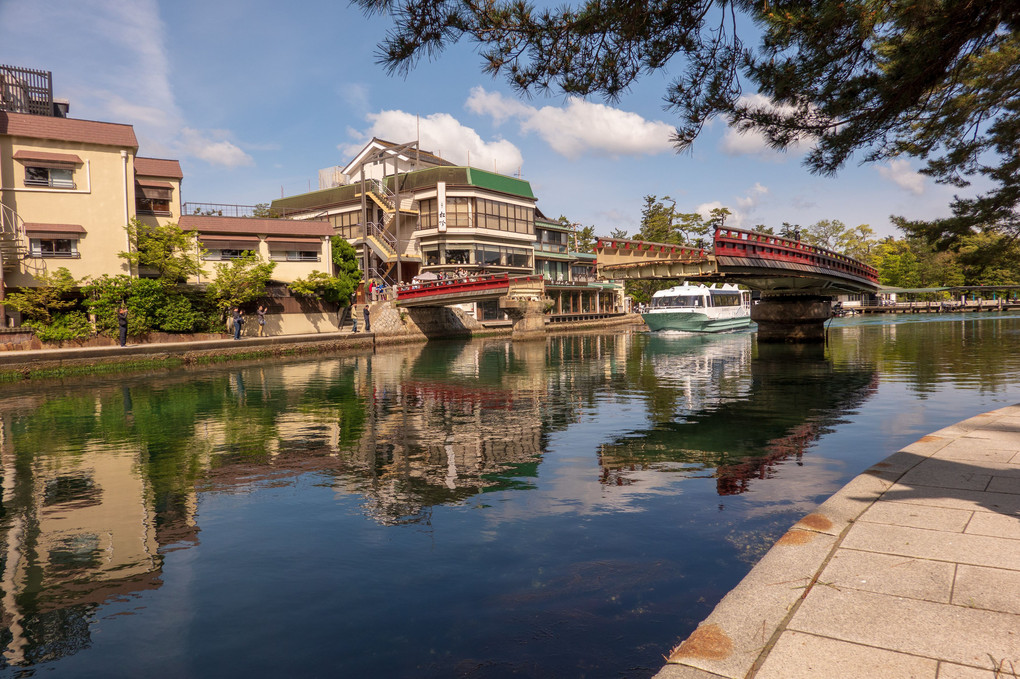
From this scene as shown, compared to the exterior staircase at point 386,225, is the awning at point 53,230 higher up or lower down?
lower down

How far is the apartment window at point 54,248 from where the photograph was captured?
3092cm

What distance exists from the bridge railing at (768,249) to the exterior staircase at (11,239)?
32.1 meters

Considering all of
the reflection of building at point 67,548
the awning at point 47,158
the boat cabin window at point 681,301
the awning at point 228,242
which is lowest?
the reflection of building at point 67,548

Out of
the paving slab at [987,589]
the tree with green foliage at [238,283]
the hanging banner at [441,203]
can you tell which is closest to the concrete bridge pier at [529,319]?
the hanging banner at [441,203]

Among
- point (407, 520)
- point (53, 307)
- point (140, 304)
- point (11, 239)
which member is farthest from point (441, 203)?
point (407, 520)

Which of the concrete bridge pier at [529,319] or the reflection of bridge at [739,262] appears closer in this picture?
the reflection of bridge at [739,262]

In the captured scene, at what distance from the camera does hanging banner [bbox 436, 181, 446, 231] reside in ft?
169

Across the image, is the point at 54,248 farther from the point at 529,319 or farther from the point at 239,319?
the point at 529,319

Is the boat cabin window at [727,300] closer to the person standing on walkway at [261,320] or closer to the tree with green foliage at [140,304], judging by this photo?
A: the person standing on walkway at [261,320]

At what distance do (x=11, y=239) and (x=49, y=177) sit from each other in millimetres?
3825

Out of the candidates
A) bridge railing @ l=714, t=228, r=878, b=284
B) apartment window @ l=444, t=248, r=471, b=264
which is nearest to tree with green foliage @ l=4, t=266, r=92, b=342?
apartment window @ l=444, t=248, r=471, b=264

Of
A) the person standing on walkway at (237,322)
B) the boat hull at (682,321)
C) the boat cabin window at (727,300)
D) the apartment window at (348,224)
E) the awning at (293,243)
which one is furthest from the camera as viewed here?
the apartment window at (348,224)

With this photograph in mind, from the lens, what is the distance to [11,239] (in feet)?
98.2

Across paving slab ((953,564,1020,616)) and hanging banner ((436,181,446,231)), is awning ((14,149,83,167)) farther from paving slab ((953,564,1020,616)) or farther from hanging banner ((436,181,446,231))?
paving slab ((953,564,1020,616))
